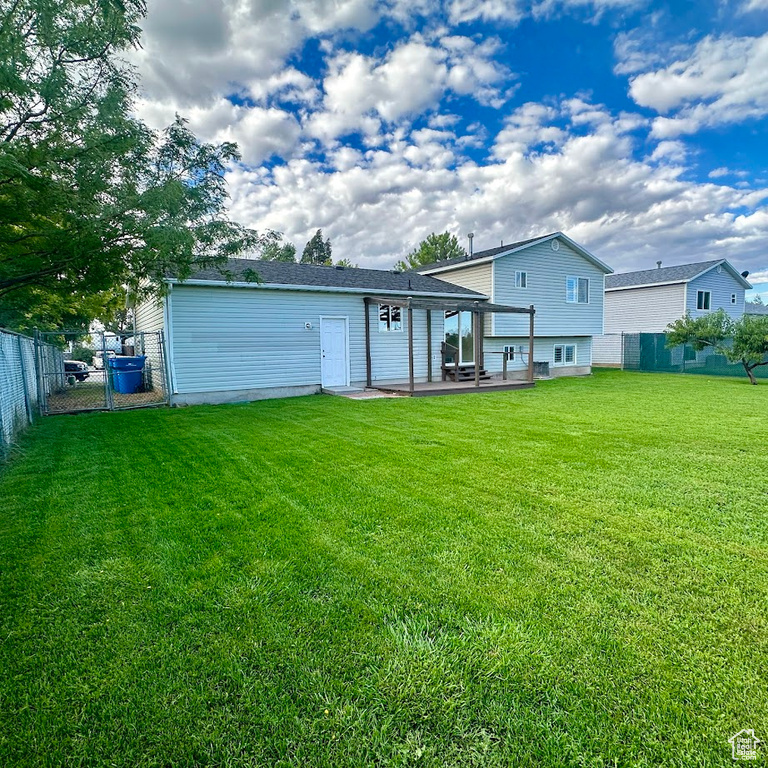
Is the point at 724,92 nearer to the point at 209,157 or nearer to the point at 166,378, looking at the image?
the point at 209,157

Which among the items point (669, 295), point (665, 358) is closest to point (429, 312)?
point (665, 358)

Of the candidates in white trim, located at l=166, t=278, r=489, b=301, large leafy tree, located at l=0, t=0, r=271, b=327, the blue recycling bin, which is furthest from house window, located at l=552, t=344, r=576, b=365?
the blue recycling bin

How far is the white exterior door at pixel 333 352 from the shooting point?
1229 centimetres

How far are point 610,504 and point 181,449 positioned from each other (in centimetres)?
543

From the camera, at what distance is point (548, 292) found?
1683cm

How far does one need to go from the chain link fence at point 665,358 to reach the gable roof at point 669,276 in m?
4.61

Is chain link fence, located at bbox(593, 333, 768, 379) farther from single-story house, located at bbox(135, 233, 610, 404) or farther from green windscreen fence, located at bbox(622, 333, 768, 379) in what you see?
single-story house, located at bbox(135, 233, 610, 404)

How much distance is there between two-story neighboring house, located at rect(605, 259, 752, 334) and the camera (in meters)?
22.2

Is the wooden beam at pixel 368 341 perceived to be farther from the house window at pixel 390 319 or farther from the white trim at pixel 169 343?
the white trim at pixel 169 343

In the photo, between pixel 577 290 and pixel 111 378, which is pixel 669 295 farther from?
pixel 111 378

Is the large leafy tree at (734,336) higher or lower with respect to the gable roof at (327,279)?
lower

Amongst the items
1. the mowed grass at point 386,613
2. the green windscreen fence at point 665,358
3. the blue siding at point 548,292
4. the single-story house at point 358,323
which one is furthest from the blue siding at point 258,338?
the green windscreen fence at point 665,358

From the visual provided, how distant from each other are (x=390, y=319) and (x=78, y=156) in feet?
29.6
